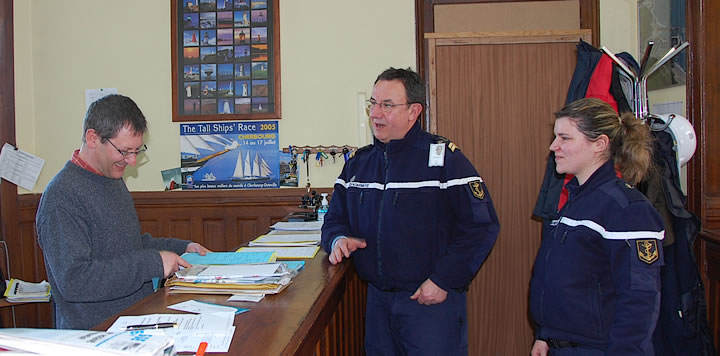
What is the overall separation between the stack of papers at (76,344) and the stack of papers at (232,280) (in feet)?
1.66

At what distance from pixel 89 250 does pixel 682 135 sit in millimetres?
2465

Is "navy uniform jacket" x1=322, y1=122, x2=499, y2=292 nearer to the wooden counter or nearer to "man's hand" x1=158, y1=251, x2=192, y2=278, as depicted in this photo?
the wooden counter

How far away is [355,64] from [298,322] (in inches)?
113

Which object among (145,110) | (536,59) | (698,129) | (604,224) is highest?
(536,59)

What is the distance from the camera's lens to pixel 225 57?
3.98 m

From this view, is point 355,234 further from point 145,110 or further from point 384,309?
point 145,110

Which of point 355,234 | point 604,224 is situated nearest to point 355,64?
point 355,234

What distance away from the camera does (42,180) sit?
4.10m

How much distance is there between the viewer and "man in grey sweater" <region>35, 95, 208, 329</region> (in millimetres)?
1611

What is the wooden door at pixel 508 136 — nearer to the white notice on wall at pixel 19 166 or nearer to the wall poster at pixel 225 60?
the wall poster at pixel 225 60

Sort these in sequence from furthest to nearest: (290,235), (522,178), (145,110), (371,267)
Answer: (145,110)
(522,178)
(290,235)
(371,267)

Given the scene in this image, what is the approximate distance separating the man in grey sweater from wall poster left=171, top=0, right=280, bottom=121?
2008 millimetres

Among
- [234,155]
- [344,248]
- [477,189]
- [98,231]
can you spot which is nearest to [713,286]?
[477,189]

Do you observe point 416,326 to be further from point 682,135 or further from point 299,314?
point 682,135
